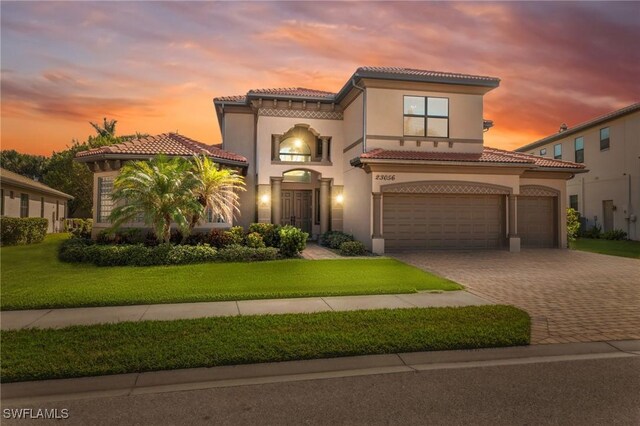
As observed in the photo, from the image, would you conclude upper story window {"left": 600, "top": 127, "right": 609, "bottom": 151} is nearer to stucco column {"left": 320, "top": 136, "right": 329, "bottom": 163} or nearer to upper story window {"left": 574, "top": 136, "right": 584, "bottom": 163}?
upper story window {"left": 574, "top": 136, "right": 584, "bottom": 163}

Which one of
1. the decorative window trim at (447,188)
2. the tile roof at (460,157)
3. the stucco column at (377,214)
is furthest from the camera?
the decorative window trim at (447,188)

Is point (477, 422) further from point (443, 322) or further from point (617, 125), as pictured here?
point (617, 125)

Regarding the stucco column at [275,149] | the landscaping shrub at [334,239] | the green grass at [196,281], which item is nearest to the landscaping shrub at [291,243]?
the green grass at [196,281]

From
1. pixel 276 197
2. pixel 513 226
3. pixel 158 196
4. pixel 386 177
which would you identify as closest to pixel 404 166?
pixel 386 177

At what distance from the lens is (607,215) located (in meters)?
26.2

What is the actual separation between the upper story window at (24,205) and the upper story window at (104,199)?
45.8ft

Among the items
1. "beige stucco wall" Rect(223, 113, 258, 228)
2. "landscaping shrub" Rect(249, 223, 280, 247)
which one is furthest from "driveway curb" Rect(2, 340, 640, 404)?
"beige stucco wall" Rect(223, 113, 258, 228)

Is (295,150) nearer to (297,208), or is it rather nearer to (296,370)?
(297,208)

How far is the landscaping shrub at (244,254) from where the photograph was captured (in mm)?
13352

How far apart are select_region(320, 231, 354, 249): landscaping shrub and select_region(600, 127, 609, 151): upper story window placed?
19538 mm

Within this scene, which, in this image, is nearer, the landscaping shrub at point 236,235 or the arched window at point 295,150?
the landscaping shrub at point 236,235

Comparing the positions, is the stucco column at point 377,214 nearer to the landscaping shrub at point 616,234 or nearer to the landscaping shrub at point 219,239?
the landscaping shrub at point 219,239

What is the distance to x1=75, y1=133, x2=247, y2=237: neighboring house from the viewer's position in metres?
15.8

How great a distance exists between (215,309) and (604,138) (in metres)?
28.7
